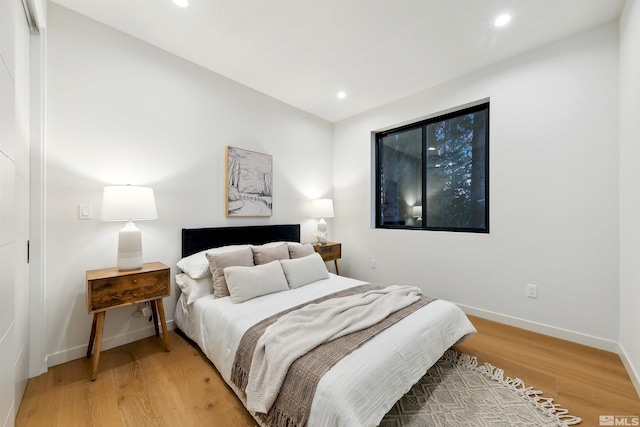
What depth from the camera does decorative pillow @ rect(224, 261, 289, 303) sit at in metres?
2.09

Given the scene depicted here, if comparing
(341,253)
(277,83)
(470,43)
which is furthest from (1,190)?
(341,253)

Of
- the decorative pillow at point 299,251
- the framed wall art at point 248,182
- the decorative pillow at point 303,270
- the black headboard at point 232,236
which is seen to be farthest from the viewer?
the framed wall art at point 248,182

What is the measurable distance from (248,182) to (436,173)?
2.39 metres

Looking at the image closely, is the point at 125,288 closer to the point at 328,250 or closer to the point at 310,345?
the point at 310,345

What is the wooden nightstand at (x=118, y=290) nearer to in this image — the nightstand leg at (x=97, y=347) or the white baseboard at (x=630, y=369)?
the nightstand leg at (x=97, y=347)

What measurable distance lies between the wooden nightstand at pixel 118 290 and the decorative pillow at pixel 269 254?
76 cm

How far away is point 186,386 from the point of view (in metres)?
1.75

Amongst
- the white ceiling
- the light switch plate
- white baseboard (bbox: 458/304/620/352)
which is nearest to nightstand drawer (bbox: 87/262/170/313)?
the light switch plate

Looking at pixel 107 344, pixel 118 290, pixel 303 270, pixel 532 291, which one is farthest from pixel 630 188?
pixel 107 344

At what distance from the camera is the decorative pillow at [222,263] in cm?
219

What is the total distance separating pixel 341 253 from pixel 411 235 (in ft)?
3.76

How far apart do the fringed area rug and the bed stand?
219mm

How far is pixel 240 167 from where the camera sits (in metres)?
3.04

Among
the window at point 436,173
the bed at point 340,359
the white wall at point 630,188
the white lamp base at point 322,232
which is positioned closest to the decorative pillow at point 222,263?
the bed at point 340,359
